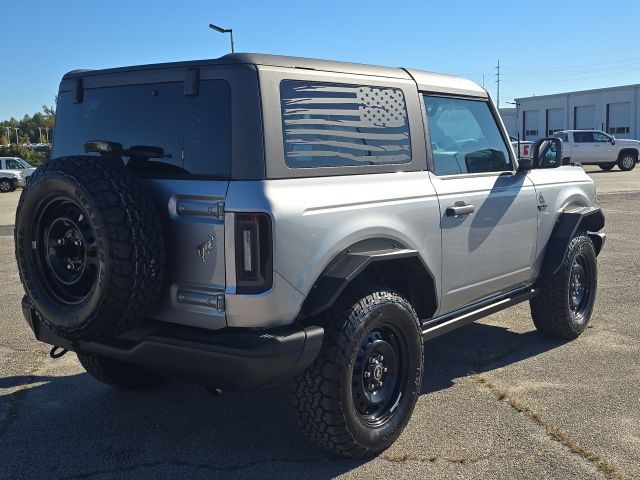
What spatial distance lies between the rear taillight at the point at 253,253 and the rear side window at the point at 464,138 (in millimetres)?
1522

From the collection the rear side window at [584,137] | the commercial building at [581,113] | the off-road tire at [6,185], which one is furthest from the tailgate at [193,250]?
the commercial building at [581,113]

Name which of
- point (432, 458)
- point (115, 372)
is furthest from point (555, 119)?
point (432, 458)

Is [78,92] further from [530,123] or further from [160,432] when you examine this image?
[530,123]

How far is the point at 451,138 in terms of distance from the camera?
4.31 meters

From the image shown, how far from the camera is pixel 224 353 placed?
2.90 m

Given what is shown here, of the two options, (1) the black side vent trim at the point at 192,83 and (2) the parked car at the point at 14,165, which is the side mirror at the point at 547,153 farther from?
(2) the parked car at the point at 14,165

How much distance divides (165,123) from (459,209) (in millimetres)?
1790

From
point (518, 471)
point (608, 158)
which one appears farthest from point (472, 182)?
point (608, 158)

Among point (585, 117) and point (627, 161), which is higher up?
point (585, 117)

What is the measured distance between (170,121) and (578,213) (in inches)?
132

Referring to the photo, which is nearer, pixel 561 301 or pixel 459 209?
pixel 459 209

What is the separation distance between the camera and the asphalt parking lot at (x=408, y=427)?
130 inches

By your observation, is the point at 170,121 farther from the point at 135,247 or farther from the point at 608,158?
the point at 608,158

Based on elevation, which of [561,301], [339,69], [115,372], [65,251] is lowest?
[115,372]
